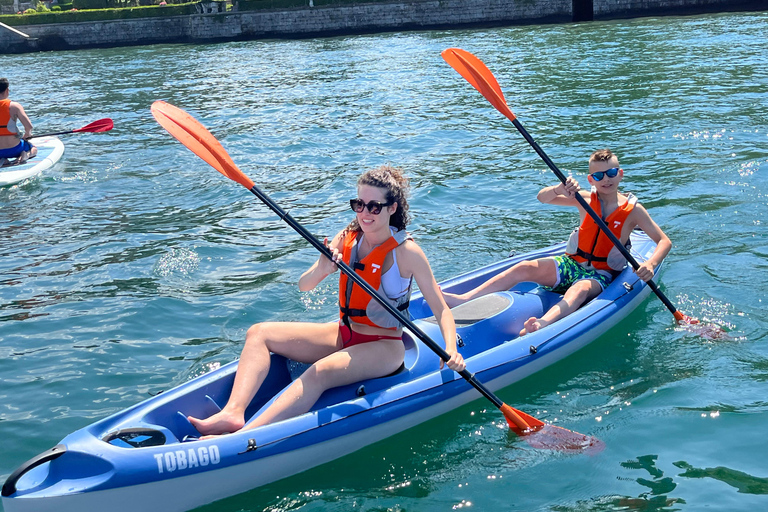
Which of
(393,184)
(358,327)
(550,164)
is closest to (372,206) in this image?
(393,184)

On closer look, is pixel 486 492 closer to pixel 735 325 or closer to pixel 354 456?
pixel 354 456

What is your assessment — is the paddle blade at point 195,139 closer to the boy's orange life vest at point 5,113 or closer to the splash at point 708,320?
the splash at point 708,320

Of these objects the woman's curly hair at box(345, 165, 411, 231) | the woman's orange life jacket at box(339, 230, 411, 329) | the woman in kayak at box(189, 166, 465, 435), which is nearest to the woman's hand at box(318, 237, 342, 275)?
the woman in kayak at box(189, 166, 465, 435)

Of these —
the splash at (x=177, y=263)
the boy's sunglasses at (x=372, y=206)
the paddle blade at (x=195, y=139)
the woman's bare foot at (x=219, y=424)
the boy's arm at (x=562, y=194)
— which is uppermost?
the paddle blade at (x=195, y=139)

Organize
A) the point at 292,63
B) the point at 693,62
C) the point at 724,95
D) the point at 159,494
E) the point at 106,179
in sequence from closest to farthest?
the point at 159,494
the point at 106,179
the point at 724,95
the point at 693,62
the point at 292,63

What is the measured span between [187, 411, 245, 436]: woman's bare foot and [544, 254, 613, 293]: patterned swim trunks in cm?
266

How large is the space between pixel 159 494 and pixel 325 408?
916mm

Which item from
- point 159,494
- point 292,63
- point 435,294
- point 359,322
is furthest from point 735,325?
point 292,63

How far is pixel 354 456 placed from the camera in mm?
4078

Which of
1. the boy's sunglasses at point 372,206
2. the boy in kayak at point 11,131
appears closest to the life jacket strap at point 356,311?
the boy's sunglasses at point 372,206

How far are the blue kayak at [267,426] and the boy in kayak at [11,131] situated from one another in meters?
7.13

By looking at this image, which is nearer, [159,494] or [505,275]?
[159,494]

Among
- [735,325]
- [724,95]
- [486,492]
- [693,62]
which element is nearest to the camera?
[486,492]

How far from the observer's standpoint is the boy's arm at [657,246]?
16.9 feet
